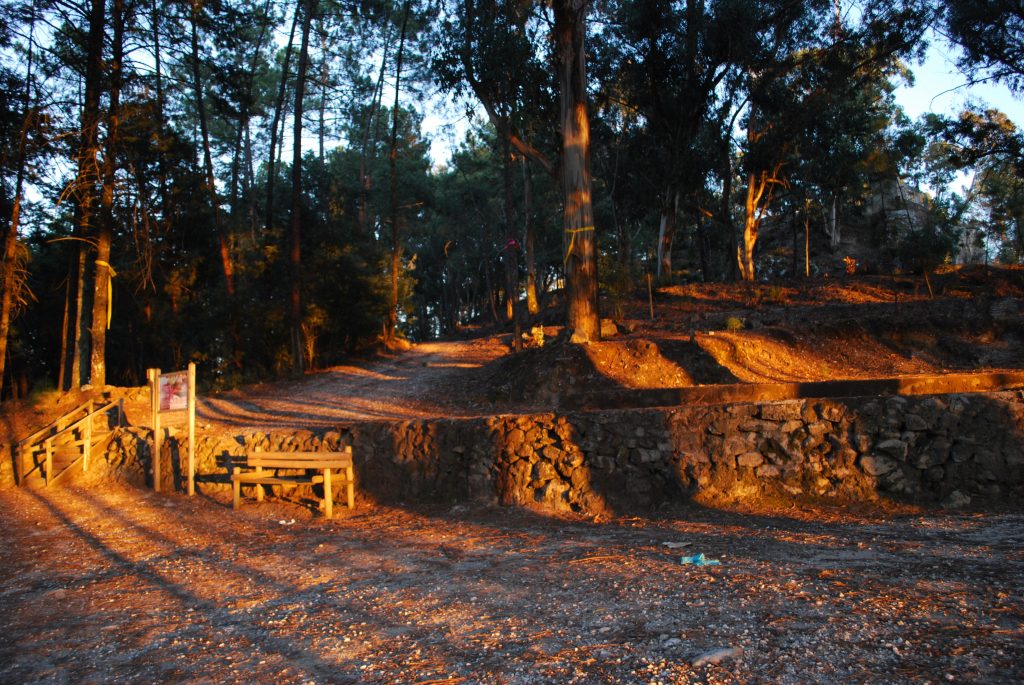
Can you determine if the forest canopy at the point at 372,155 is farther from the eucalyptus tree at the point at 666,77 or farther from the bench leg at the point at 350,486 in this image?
the bench leg at the point at 350,486

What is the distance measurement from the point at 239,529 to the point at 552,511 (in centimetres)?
381

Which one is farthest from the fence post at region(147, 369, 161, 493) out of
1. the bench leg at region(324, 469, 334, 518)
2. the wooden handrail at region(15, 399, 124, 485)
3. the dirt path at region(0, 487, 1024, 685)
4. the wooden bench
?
the bench leg at region(324, 469, 334, 518)

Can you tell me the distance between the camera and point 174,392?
36.1 ft

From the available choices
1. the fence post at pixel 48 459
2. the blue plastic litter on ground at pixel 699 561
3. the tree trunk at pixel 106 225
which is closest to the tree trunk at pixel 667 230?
the tree trunk at pixel 106 225

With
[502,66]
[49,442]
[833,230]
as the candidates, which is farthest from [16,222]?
[833,230]

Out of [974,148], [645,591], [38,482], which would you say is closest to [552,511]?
[645,591]

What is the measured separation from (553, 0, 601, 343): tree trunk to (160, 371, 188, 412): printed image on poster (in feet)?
23.4

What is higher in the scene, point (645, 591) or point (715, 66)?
point (715, 66)

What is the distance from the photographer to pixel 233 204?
2884 cm

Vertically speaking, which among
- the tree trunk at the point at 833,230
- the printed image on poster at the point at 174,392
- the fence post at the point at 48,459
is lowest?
the fence post at the point at 48,459

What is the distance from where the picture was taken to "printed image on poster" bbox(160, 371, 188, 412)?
10.9 m

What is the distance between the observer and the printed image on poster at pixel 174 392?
1088 cm

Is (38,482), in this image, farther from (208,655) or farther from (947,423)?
(947,423)

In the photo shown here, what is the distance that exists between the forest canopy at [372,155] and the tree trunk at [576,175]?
44 millimetres
